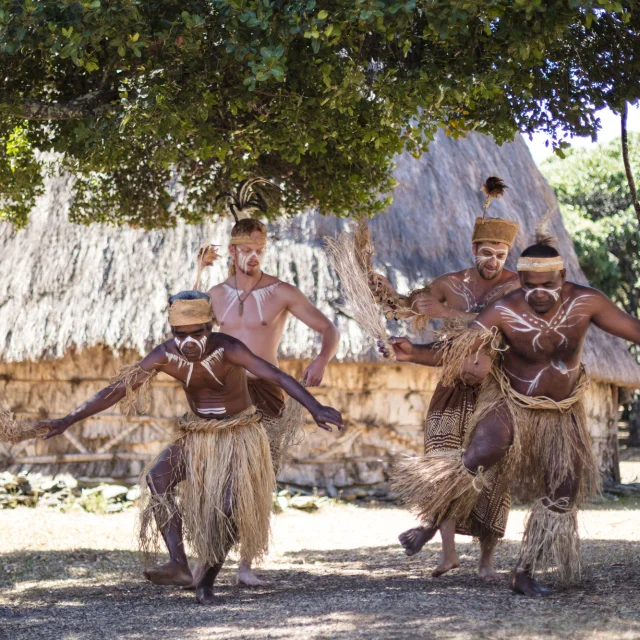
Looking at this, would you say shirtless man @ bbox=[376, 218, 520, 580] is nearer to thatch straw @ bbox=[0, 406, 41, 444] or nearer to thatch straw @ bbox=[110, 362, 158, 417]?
thatch straw @ bbox=[110, 362, 158, 417]

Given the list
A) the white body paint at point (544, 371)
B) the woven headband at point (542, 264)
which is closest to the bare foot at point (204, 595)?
the white body paint at point (544, 371)

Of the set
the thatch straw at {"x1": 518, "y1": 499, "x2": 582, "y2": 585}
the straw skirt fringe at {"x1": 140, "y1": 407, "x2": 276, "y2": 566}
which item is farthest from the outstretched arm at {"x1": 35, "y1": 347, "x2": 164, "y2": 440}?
the thatch straw at {"x1": 518, "y1": 499, "x2": 582, "y2": 585}

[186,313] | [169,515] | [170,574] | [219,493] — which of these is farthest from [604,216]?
[170,574]

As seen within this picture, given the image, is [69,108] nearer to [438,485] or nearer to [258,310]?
[258,310]

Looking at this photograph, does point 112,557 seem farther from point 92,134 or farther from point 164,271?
point 164,271

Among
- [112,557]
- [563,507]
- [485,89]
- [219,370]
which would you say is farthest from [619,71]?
[112,557]

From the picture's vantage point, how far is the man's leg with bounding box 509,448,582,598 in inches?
180

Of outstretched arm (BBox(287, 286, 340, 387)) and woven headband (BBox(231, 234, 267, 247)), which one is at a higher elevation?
woven headband (BBox(231, 234, 267, 247))

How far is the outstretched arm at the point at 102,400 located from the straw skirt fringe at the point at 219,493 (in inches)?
13.2

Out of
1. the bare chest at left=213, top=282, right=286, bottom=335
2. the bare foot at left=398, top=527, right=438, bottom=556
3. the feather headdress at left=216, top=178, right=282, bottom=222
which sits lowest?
the bare foot at left=398, top=527, right=438, bottom=556

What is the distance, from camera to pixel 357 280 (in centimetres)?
530

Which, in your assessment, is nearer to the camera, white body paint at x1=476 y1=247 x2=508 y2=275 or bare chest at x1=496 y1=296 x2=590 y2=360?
bare chest at x1=496 y1=296 x2=590 y2=360

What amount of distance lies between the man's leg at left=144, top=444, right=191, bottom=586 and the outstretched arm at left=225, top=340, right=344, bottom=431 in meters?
0.57

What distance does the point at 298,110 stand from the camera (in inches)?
197
